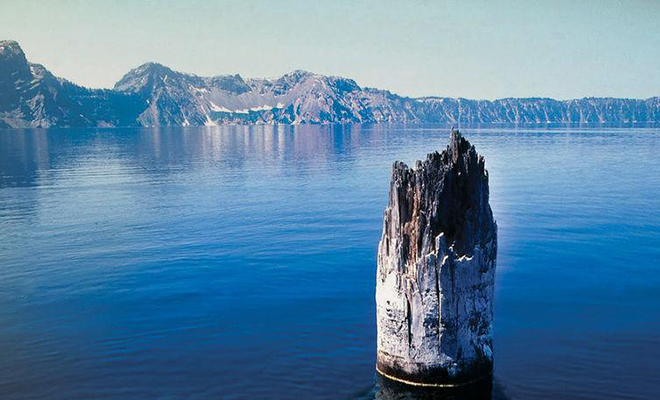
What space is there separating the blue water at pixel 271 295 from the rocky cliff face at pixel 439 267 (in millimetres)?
2311

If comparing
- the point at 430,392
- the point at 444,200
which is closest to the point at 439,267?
the point at 444,200

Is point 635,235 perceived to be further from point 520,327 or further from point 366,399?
point 366,399

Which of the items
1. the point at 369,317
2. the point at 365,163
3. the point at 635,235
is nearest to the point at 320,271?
the point at 369,317

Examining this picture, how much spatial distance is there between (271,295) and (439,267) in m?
16.0

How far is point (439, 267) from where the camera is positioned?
19000mm

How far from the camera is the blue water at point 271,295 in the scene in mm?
22672

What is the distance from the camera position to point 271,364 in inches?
947

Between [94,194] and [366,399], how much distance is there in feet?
193

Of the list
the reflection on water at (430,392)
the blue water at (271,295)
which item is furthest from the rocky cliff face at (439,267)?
the blue water at (271,295)

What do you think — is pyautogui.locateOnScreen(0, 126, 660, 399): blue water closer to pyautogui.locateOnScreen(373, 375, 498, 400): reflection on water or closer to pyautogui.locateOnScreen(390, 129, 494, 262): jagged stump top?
pyautogui.locateOnScreen(373, 375, 498, 400): reflection on water

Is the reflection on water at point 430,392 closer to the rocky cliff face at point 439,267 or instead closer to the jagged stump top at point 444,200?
the rocky cliff face at point 439,267

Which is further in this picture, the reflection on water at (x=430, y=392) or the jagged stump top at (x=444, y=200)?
the reflection on water at (x=430, y=392)

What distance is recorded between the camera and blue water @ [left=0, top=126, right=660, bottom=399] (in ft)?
74.4

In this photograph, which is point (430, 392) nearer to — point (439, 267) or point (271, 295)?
point (439, 267)
